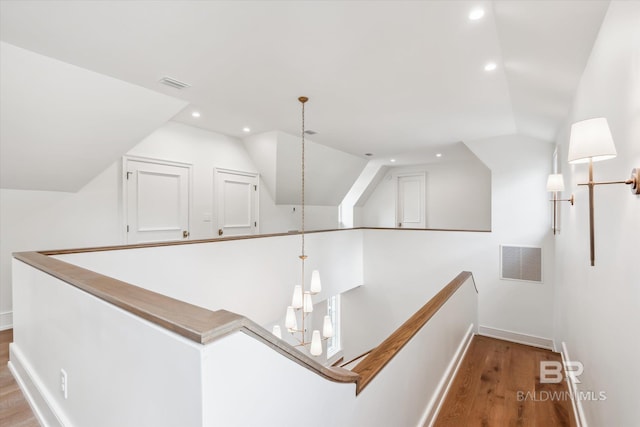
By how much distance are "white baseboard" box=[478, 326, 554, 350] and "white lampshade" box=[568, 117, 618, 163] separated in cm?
462

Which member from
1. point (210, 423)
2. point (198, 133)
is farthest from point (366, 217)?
point (210, 423)

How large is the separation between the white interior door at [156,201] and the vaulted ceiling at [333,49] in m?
1.15

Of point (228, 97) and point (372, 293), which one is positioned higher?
point (228, 97)

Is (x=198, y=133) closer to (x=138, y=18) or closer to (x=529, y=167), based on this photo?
(x=138, y=18)

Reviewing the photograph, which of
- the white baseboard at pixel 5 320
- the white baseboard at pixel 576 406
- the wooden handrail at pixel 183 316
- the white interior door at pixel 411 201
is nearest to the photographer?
the wooden handrail at pixel 183 316

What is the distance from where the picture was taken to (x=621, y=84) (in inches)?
58.3

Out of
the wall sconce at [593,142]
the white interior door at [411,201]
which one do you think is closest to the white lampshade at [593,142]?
the wall sconce at [593,142]

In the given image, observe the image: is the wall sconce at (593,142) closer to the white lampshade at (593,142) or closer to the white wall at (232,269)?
the white lampshade at (593,142)

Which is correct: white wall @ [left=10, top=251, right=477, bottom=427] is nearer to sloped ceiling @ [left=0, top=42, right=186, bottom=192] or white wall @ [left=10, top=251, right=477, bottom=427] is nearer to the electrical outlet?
the electrical outlet

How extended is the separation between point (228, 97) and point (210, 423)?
11.5 ft

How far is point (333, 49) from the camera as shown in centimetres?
251

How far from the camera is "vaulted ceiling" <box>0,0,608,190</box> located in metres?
1.99

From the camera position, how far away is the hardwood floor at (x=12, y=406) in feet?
5.52

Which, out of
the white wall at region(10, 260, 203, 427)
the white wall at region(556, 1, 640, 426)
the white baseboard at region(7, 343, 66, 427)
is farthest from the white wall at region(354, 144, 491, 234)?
the white baseboard at region(7, 343, 66, 427)
